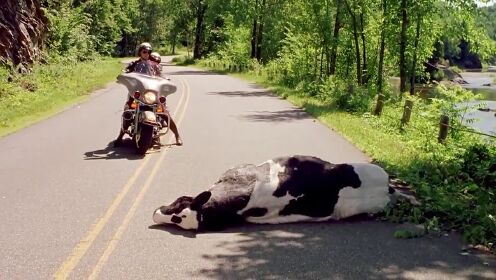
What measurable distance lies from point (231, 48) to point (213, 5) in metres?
9.22

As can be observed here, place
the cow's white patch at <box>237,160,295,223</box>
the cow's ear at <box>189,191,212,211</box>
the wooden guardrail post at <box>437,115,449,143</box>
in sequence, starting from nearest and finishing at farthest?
the cow's ear at <box>189,191,212,211</box> < the cow's white patch at <box>237,160,295,223</box> < the wooden guardrail post at <box>437,115,449,143</box>

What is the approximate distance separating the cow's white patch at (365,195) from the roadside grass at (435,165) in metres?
0.20

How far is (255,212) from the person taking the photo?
6262 millimetres

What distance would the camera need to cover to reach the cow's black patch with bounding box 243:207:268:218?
624 cm

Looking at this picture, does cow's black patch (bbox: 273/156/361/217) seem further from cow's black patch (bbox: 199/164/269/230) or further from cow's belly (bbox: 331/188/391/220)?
cow's black patch (bbox: 199/164/269/230)

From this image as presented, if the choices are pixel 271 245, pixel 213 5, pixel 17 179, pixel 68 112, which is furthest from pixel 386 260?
pixel 213 5

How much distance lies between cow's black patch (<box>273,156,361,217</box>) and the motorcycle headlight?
4680mm

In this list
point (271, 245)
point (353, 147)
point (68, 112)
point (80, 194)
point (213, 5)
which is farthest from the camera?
point (213, 5)

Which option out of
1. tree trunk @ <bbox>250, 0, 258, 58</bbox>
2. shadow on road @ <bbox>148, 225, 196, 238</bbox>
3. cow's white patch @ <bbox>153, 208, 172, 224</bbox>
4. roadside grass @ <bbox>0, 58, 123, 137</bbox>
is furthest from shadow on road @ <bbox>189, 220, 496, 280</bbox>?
tree trunk @ <bbox>250, 0, 258, 58</bbox>

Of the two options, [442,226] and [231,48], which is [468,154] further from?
[231,48]

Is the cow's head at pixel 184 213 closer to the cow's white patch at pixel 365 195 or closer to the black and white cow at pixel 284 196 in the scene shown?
the black and white cow at pixel 284 196

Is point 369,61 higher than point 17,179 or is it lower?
higher

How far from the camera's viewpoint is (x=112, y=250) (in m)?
5.53

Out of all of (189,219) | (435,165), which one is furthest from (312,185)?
(435,165)
